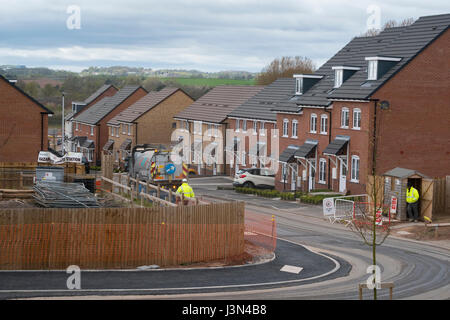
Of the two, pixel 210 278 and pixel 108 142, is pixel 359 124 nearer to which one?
pixel 210 278

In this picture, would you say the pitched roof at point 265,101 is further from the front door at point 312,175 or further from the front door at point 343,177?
the front door at point 343,177

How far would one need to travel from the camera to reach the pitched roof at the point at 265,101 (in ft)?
197

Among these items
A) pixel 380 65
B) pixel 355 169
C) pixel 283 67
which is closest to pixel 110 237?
pixel 355 169

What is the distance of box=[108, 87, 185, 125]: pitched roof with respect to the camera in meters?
79.5

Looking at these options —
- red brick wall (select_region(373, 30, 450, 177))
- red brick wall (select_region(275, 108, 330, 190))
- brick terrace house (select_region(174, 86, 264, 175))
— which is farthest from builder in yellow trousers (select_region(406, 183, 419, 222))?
brick terrace house (select_region(174, 86, 264, 175))

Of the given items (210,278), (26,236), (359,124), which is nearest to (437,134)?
(359,124)

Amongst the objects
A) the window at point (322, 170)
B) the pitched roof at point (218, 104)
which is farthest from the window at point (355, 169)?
the pitched roof at point (218, 104)

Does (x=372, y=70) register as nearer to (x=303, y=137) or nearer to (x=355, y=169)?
(x=355, y=169)

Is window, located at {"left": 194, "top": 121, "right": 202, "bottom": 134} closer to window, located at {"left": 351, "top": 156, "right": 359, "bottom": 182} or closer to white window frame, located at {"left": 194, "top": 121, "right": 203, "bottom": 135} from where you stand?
white window frame, located at {"left": 194, "top": 121, "right": 203, "bottom": 135}

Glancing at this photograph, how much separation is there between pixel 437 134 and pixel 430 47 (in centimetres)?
606

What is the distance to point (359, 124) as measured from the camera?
1770 inches

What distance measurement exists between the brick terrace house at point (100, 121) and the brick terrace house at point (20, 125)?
120 ft

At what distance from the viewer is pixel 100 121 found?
89.3 metres

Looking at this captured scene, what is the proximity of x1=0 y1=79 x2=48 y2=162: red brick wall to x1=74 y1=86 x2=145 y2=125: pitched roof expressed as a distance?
120 ft
